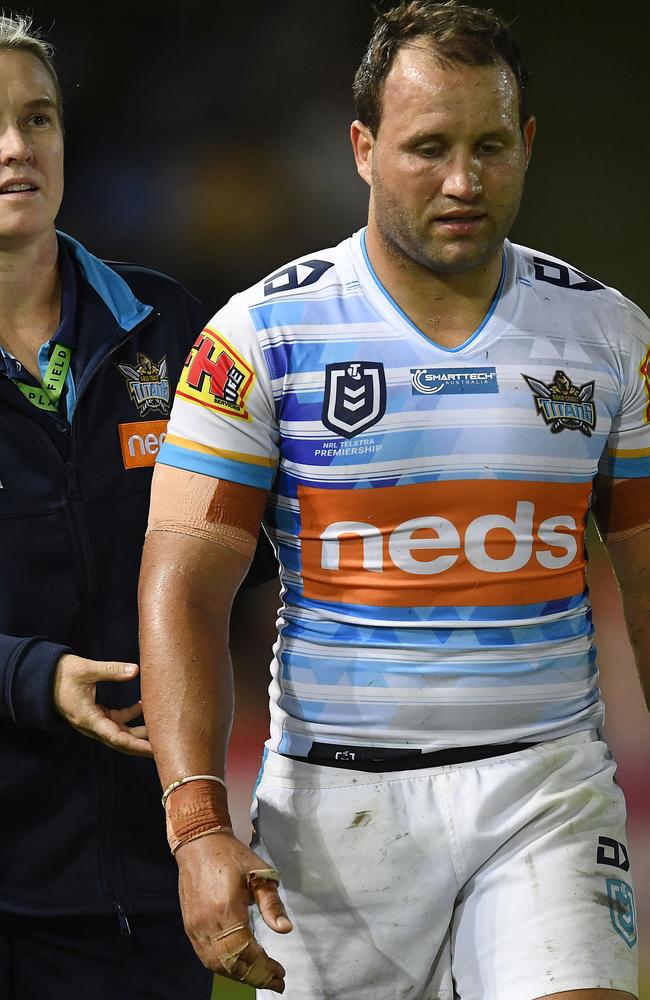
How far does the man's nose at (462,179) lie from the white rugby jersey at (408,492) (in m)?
0.18

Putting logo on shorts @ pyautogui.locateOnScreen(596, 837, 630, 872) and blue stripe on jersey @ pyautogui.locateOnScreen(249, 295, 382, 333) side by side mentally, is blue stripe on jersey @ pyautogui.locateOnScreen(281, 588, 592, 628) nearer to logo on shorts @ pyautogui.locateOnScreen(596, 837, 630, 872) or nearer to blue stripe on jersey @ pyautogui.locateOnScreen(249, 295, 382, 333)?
logo on shorts @ pyautogui.locateOnScreen(596, 837, 630, 872)

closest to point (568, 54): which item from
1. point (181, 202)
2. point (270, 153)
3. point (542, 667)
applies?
point (270, 153)

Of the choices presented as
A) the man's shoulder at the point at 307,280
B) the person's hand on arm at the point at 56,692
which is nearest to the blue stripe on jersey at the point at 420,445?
the man's shoulder at the point at 307,280

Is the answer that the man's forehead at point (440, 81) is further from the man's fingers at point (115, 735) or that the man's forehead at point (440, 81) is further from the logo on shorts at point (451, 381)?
the man's fingers at point (115, 735)

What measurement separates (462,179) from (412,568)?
533 mm

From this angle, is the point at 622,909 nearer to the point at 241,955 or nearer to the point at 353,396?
the point at 241,955

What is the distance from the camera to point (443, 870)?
1844 mm

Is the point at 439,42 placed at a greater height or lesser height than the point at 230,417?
greater

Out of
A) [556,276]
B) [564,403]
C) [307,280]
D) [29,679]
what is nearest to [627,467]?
[564,403]

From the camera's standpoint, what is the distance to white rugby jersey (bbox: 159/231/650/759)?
6.16 feet

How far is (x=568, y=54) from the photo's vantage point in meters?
4.78

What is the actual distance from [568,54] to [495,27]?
3011mm

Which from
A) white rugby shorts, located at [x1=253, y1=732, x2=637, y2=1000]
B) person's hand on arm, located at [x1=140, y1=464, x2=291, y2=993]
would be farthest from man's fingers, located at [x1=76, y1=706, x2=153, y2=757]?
white rugby shorts, located at [x1=253, y1=732, x2=637, y2=1000]

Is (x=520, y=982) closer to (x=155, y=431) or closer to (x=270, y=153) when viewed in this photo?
(x=155, y=431)
